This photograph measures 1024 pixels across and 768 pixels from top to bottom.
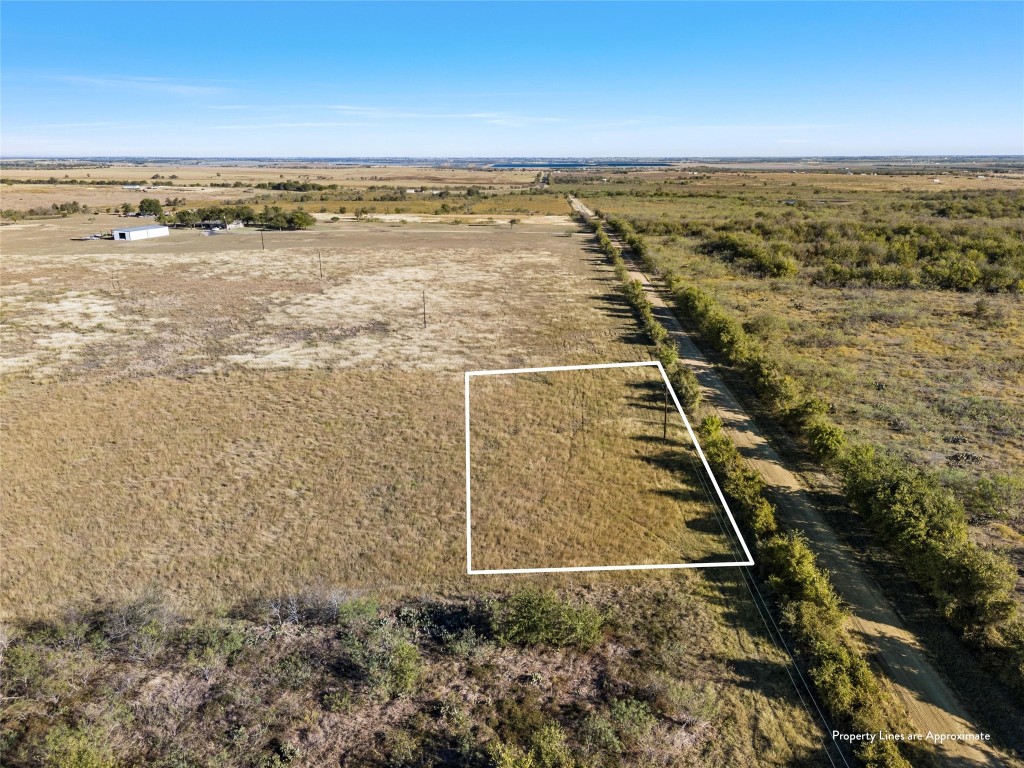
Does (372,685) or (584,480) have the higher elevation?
(584,480)

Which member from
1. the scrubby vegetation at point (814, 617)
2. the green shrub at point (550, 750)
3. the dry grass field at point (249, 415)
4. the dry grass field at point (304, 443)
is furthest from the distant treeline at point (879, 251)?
the green shrub at point (550, 750)

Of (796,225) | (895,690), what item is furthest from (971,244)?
(895,690)

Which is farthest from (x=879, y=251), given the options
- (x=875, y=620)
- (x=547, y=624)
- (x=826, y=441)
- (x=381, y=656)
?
(x=381, y=656)

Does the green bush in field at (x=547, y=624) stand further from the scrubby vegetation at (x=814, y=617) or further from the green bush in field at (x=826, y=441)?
the green bush in field at (x=826, y=441)

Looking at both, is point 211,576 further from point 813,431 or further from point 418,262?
point 418,262

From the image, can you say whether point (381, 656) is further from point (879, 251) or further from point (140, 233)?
point (140, 233)
